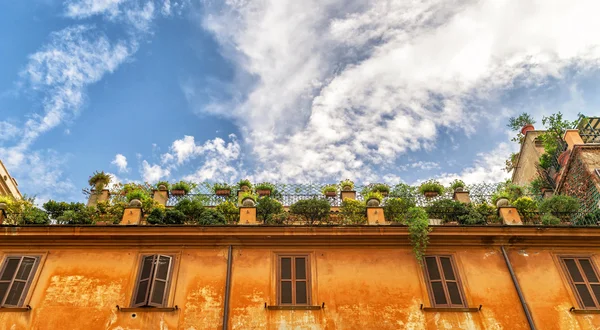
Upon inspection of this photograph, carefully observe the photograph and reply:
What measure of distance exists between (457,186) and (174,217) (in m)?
9.96

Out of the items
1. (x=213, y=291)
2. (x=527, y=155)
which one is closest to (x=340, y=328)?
(x=213, y=291)

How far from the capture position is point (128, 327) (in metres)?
10.6

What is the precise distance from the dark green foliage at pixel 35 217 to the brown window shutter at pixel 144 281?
320 centimetres

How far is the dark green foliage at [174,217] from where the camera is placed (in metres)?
12.8

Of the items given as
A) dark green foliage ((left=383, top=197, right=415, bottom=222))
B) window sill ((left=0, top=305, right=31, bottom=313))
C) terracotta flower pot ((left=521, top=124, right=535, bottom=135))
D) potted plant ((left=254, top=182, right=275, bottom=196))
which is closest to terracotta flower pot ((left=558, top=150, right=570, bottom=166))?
terracotta flower pot ((left=521, top=124, right=535, bottom=135))

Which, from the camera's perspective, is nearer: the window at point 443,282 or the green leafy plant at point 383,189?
the window at point 443,282

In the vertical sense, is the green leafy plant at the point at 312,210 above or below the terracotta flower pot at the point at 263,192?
below

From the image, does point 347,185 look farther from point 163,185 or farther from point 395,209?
point 163,185

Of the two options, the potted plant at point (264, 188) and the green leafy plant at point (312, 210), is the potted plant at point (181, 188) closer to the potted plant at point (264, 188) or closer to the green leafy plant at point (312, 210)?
the potted plant at point (264, 188)

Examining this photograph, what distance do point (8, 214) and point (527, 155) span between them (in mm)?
19778

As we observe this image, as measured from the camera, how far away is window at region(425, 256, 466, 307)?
1120cm

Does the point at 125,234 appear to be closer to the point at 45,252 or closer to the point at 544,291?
the point at 45,252

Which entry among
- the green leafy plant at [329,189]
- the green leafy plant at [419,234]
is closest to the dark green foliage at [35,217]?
the green leafy plant at [329,189]

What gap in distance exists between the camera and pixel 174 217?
1280 centimetres
